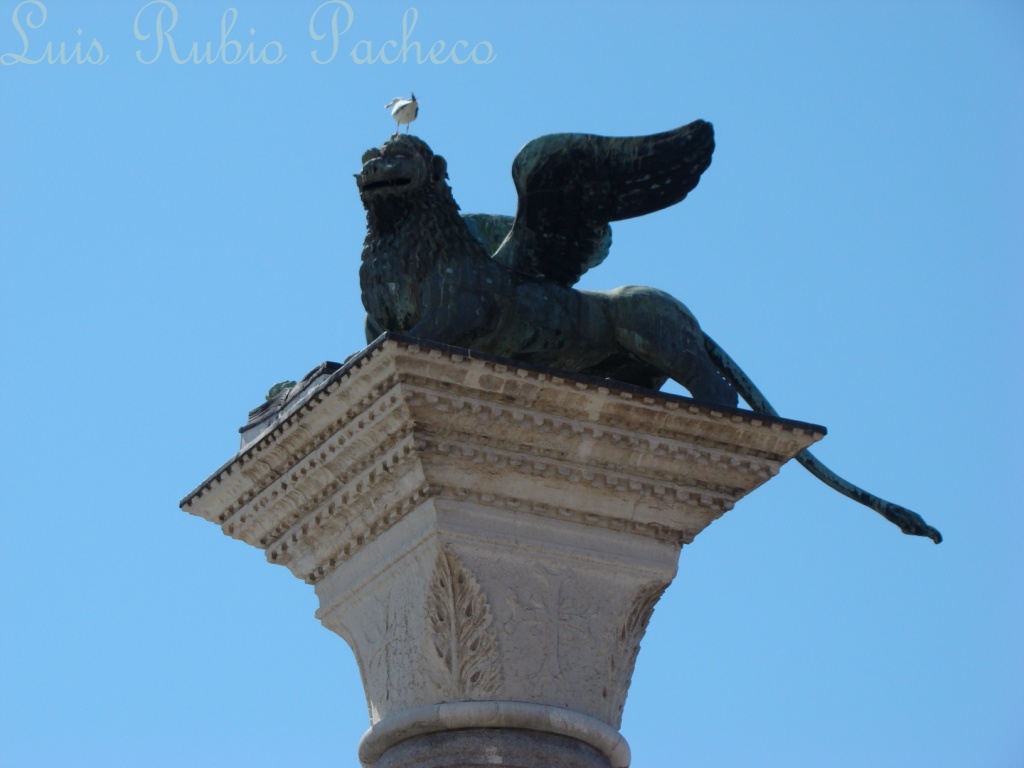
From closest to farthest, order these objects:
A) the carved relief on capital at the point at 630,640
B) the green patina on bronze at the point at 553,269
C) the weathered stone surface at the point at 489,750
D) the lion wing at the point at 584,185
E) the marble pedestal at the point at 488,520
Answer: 1. the weathered stone surface at the point at 489,750
2. the marble pedestal at the point at 488,520
3. the carved relief on capital at the point at 630,640
4. the green patina on bronze at the point at 553,269
5. the lion wing at the point at 584,185

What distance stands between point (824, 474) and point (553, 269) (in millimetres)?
1695

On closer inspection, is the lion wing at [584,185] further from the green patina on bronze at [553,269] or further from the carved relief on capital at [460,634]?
the carved relief on capital at [460,634]

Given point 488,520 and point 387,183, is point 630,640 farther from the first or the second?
point 387,183

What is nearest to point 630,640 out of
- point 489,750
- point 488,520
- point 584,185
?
point 488,520

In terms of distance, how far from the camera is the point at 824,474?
42.0ft

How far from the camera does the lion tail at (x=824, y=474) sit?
12539 mm

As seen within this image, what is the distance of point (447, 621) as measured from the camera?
1164cm

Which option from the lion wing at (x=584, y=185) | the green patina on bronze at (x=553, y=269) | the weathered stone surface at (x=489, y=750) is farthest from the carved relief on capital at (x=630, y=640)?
the lion wing at (x=584, y=185)

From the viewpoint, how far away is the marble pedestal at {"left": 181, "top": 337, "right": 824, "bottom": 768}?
11523mm

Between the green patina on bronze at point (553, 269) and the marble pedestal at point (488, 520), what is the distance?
1.81 feet

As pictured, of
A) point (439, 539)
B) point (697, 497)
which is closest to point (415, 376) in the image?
point (439, 539)

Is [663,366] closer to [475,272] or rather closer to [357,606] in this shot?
Answer: [475,272]

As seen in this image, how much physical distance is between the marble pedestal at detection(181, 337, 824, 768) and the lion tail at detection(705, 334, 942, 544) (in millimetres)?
589

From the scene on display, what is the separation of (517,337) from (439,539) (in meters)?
1.26
